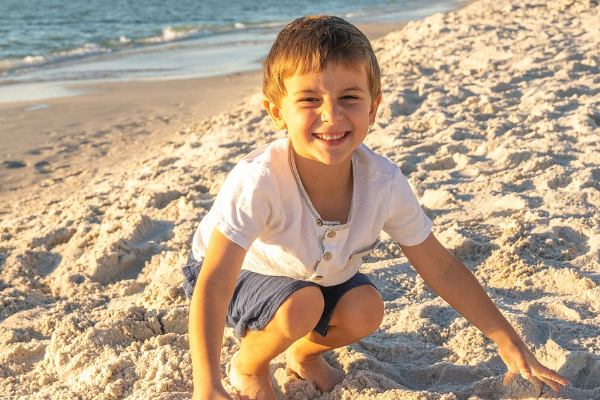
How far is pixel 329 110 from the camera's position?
181cm

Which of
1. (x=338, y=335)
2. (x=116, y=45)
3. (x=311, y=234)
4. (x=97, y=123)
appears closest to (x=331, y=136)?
(x=311, y=234)

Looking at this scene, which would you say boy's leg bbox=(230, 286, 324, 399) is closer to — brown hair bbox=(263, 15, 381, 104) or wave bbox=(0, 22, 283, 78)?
brown hair bbox=(263, 15, 381, 104)

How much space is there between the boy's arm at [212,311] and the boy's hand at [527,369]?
2.79 ft

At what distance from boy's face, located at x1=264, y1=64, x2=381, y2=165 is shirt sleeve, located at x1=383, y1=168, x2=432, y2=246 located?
0.67ft

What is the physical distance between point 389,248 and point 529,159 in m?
1.26

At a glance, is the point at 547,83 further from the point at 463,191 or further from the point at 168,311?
Answer: the point at 168,311

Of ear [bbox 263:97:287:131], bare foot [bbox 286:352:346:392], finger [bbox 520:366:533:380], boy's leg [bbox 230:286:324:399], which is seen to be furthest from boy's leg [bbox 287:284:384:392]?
ear [bbox 263:97:287:131]

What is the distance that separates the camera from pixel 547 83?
551cm

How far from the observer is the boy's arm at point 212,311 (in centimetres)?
165

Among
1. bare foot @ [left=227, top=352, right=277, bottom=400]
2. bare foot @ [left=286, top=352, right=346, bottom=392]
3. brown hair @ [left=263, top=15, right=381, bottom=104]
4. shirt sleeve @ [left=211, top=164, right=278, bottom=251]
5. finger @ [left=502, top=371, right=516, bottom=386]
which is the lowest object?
bare foot @ [left=286, top=352, right=346, bottom=392]

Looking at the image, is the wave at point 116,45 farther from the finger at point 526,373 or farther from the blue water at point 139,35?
the finger at point 526,373

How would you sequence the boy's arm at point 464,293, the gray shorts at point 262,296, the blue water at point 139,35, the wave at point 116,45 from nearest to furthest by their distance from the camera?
the gray shorts at point 262,296
the boy's arm at point 464,293
the blue water at point 139,35
the wave at point 116,45

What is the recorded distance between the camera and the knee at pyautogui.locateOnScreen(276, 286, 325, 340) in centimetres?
187

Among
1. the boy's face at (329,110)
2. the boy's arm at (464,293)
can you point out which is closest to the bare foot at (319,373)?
the boy's arm at (464,293)
